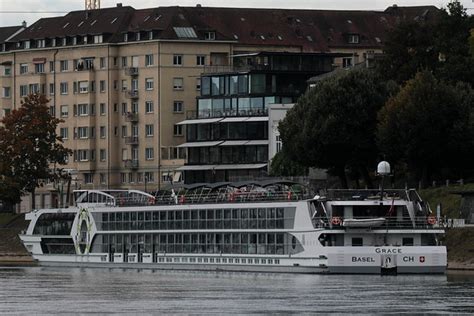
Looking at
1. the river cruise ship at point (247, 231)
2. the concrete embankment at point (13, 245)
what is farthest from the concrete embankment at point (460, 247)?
the concrete embankment at point (13, 245)

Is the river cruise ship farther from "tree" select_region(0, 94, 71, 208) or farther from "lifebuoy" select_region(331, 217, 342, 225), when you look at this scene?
"tree" select_region(0, 94, 71, 208)

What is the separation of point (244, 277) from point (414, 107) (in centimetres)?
3584

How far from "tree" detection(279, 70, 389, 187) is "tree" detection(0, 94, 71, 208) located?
108 ft

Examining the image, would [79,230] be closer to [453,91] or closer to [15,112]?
[453,91]

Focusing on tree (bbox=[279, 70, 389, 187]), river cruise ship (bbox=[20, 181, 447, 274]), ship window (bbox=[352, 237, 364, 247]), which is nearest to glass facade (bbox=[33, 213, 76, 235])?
river cruise ship (bbox=[20, 181, 447, 274])

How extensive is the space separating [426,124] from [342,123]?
8.42 meters

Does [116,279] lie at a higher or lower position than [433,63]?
lower

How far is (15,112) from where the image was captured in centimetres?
19362

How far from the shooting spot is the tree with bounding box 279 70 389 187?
531ft

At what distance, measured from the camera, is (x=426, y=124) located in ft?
513

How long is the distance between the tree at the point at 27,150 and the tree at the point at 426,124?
139 feet

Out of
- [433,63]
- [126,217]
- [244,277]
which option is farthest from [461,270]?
[433,63]

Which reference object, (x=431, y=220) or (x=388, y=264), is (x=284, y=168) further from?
(x=388, y=264)

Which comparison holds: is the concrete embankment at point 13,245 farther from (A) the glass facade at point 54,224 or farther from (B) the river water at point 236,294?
(B) the river water at point 236,294
